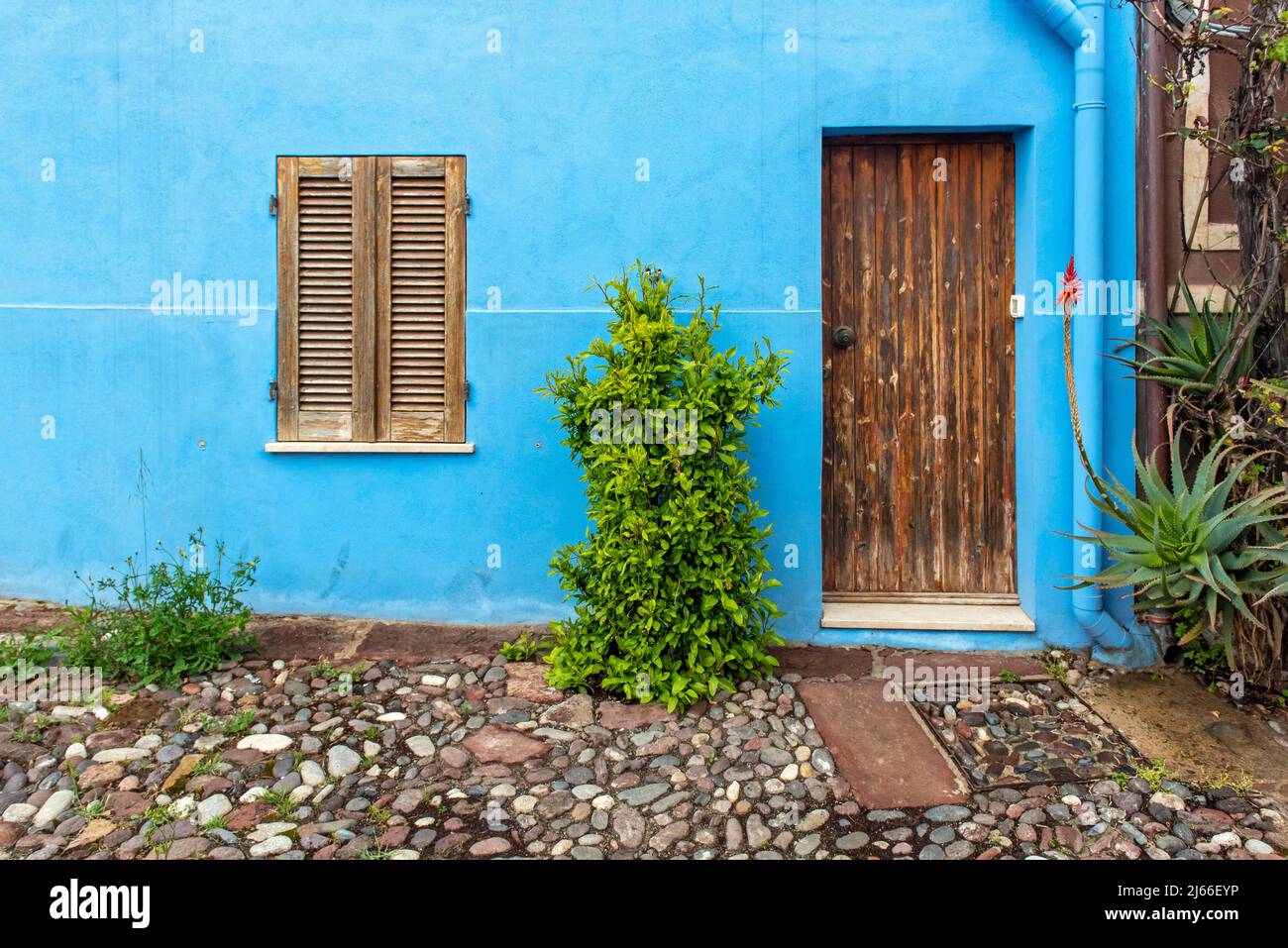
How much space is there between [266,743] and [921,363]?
382cm

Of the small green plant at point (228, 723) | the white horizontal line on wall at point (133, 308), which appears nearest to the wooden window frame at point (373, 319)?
the white horizontal line on wall at point (133, 308)

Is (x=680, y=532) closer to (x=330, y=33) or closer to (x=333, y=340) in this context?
(x=333, y=340)

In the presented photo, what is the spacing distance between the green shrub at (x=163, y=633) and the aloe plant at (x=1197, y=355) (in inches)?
181

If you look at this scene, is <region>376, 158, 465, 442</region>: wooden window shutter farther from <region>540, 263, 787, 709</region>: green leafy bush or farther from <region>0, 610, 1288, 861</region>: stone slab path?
<region>0, 610, 1288, 861</region>: stone slab path

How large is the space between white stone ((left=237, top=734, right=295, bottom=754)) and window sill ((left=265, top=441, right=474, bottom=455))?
170cm

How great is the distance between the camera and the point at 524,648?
15.9ft

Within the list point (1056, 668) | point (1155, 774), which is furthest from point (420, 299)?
point (1155, 774)

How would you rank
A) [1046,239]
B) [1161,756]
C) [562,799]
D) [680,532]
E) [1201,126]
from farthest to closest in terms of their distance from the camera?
[1046,239] < [1201,126] < [680,532] < [1161,756] < [562,799]

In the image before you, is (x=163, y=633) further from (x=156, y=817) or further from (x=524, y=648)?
(x=524, y=648)

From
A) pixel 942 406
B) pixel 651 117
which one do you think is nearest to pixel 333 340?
pixel 651 117

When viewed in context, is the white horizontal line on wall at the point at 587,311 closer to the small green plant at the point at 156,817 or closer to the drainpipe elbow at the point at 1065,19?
the drainpipe elbow at the point at 1065,19

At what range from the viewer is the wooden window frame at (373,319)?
5.14m

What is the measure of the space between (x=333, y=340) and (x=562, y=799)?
293 centimetres

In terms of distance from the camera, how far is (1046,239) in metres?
4.99
